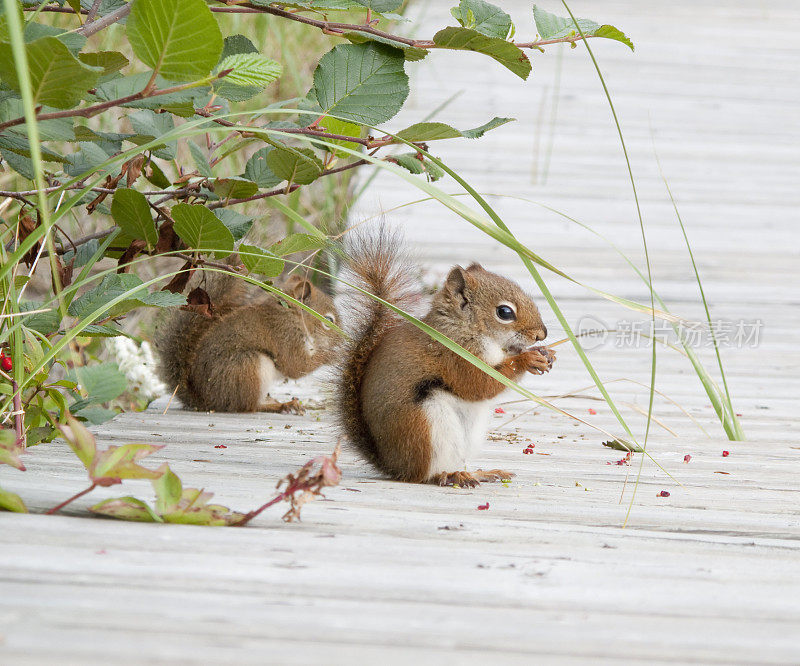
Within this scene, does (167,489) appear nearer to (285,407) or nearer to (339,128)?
(339,128)

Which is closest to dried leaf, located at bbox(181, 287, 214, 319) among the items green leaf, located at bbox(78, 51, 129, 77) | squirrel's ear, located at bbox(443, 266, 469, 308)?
squirrel's ear, located at bbox(443, 266, 469, 308)

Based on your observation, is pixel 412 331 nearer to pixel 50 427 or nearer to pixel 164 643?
pixel 50 427

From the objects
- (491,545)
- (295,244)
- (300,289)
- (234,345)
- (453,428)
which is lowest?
(234,345)

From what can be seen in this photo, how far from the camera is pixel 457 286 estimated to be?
2037 millimetres

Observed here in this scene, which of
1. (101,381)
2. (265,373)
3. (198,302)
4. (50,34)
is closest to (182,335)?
(265,373)

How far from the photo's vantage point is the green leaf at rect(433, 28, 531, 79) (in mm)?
1467

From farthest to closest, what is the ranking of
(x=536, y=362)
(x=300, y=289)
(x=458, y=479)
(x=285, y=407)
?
(x=300, y=289) → (x=285, y=407) → (x=536, y=362) → (x=458, y=479)

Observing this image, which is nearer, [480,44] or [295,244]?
[480,44]

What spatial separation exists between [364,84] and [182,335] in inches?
57.4

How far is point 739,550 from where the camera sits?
126 cm

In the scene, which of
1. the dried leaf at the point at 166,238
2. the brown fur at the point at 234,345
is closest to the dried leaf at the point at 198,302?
the dried leaf at the point at 166,238

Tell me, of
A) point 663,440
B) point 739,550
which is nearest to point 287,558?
point 739,550

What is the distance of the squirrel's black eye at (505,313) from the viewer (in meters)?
2.02

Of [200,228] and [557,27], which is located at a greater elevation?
[557,27]
